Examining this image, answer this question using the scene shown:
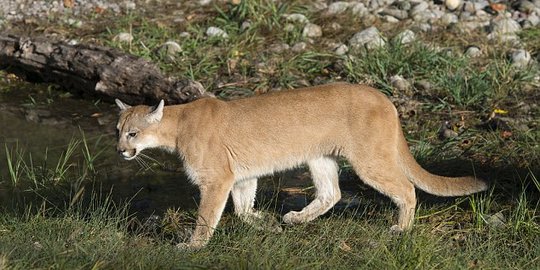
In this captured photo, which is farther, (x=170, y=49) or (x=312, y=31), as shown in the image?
(x=312, y=31)

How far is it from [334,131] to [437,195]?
0.99m

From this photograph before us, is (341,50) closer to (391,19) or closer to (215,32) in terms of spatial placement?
(391,19)

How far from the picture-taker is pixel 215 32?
37.4 feet

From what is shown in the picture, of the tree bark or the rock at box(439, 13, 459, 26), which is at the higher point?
the tree bark

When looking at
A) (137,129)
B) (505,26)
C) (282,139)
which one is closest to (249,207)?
(282,139)

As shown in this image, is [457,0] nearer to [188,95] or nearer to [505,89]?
[505,89]

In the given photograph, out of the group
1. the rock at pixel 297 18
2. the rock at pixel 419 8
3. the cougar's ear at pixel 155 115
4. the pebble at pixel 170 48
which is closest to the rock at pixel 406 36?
the rock at pixel 419 8

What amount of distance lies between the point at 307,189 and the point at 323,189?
75 cm

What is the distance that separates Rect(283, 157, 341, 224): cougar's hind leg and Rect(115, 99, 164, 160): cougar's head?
1.18 meters

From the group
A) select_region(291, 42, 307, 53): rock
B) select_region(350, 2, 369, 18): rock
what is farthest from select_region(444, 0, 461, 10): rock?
select_region(291, 42, 307, 53): rock

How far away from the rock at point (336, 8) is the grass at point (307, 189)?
0.23 metres

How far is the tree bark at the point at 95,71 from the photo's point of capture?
9.75m

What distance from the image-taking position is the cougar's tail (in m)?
7.14

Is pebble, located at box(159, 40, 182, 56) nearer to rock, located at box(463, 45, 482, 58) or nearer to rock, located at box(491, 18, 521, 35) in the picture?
rock, located at box(463, 45, 482, 58)
